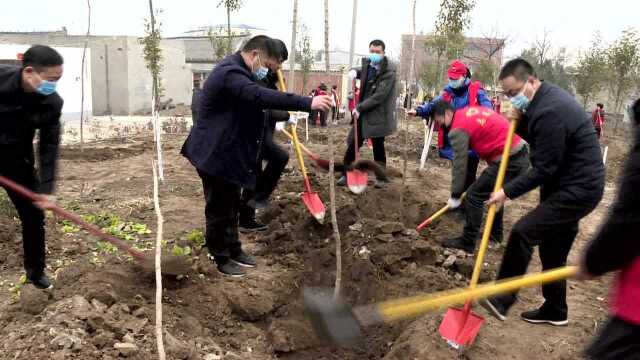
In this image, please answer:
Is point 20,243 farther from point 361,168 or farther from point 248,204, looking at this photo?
point 361,168

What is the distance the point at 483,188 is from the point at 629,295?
3.15m

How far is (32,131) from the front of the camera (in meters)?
3.63

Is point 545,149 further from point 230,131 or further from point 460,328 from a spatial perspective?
point 230,131

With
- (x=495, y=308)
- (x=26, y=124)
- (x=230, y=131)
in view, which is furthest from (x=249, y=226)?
(x=495, y=308)

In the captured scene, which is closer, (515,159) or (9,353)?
(9,353)

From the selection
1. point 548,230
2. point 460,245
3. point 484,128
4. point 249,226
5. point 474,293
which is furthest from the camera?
point 249,226

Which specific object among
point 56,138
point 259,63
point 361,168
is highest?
point 259,63

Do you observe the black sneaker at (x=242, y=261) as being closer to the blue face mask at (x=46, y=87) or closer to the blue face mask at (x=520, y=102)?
the blue face mask at (x=46, y=87)

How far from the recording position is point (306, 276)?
15.1 feet

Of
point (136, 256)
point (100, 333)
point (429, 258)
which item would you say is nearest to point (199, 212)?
point (136, 256)

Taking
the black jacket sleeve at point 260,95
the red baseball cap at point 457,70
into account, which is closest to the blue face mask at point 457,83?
the red baseball cap at point 457,70

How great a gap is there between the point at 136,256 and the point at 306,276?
1.48 m

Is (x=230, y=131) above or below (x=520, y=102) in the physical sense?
below

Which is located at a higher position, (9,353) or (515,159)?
(515,159)
